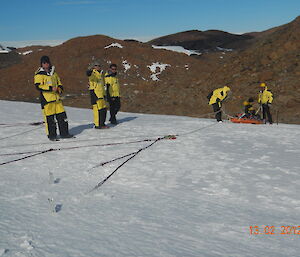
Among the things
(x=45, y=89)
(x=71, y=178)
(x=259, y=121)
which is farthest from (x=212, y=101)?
(x=71, y=178)

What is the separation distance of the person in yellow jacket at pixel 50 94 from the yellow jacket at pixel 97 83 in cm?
122

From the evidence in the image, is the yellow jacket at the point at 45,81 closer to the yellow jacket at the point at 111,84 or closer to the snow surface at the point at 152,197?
the snow surface at the point at 152,197

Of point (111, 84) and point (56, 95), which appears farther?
point (111, 84)

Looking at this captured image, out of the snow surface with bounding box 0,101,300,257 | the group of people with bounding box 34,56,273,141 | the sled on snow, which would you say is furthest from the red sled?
the snow surface with bounding box 0,101,300,257

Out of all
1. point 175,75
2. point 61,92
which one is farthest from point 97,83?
point 175,75

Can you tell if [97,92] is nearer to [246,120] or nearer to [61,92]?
[61,92]

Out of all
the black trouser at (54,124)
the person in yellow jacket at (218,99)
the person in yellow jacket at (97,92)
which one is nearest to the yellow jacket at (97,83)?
the person in yellow jacket at (97,92)

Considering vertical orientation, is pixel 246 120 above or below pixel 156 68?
below

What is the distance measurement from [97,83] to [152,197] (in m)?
5.01

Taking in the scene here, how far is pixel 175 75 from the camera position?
32656mm

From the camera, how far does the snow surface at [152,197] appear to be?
329 centimetres

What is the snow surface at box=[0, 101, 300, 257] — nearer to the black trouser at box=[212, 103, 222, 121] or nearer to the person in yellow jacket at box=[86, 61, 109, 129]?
the person in yellow jacket at box=[86, 61, 109, 129]

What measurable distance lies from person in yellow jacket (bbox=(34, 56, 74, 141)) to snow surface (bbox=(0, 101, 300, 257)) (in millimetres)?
429

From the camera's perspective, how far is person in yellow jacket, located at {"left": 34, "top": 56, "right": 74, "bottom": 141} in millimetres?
7594
